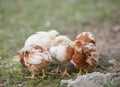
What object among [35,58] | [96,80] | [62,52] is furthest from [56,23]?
[96,80]

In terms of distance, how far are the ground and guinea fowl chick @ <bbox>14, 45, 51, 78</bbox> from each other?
244 millimetres

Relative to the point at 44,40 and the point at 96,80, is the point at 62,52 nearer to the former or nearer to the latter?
the point at 44,40

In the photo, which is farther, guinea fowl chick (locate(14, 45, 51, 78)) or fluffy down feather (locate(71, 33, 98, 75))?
fluffy down feather (locate(71, 33, 98, 75))

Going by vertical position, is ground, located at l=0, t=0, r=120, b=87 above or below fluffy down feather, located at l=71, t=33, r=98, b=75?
above

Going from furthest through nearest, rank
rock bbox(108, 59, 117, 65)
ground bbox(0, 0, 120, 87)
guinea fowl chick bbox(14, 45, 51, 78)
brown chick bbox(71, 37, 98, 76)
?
rock bbox(108, 59, 117, 65) → ground bbox(0, 0, 120, 87) → brown chick bbox(71, 37, 98, 76) → guinea fowl chick bbox(14, 45, 51, 78)

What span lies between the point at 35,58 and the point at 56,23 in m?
3.97

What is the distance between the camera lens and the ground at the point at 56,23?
6.17 meters

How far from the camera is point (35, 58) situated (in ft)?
17.2

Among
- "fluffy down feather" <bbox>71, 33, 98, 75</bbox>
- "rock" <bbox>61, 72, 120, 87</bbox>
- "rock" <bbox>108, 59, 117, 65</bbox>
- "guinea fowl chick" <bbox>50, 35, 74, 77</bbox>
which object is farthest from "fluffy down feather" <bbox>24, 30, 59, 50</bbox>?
"rock" <bbox>108, 59, 117, 65</bbox>

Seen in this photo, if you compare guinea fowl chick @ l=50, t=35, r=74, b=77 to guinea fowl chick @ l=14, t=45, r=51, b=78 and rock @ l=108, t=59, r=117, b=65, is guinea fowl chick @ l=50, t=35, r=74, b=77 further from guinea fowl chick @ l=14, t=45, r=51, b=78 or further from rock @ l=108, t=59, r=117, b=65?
rock @ l=108, t=59, r=117, b=65

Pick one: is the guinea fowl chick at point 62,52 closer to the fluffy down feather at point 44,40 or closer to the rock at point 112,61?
the fluffy down feather at point 44,40

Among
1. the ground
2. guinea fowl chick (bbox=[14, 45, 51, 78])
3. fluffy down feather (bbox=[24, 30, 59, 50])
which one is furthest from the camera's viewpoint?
the ground

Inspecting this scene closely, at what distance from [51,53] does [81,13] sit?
463cm

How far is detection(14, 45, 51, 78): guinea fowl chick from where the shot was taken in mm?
5223
